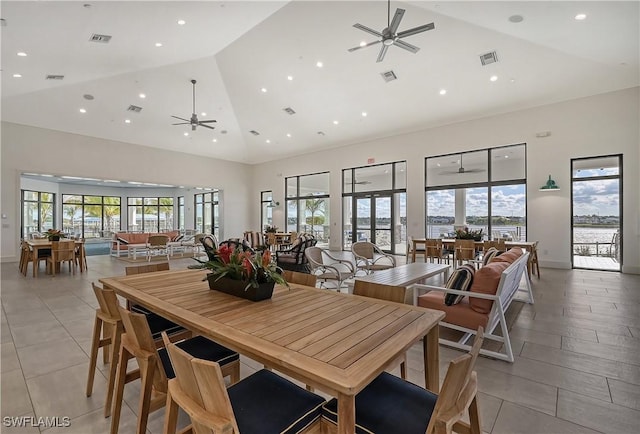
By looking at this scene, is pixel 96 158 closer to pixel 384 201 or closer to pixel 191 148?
pixel 191 148

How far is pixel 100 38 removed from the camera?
591 cm

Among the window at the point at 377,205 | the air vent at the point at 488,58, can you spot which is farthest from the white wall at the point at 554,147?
the air vent at the point at 488,58

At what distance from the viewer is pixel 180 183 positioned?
12.1 meters

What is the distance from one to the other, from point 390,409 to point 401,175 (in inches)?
372

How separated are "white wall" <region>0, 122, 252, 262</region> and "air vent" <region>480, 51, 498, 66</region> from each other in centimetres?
1057

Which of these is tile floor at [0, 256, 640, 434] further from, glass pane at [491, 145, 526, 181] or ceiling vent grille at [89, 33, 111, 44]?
ceiling vent grille at [89, 33, 111, 44]

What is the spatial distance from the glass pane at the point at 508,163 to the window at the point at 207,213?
40.1ft

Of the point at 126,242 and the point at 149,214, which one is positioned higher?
the point at 149,214

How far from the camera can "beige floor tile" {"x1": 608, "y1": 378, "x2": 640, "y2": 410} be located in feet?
6.89

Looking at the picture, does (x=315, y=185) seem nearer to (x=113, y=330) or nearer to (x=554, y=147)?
(x=554, y=147)

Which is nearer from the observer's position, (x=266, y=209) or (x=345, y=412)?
(x=345, y=412)

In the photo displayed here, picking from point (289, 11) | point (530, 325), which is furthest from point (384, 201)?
point (530, 325)

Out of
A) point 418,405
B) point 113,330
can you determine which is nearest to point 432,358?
point 418,405

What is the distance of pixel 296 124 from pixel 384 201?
399 centimetres
